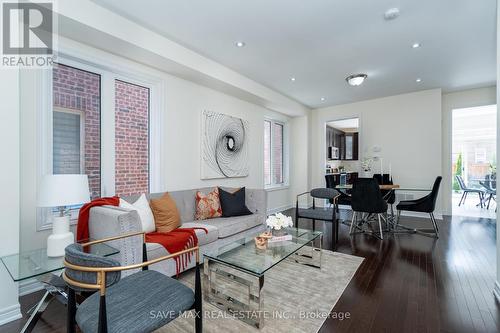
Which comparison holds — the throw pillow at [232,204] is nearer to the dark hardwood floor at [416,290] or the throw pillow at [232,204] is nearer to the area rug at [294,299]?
the area rug at [294,299]

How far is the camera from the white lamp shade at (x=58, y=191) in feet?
5.86

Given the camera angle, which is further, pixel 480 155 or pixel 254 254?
pixel 480 155

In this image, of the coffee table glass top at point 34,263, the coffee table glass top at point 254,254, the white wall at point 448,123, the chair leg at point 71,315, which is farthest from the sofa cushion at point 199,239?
the white wall at point 448,123

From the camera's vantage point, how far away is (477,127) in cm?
764

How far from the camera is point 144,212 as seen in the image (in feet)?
8.52

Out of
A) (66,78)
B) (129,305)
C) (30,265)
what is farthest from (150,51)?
(129,305)

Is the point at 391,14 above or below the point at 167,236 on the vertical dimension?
above

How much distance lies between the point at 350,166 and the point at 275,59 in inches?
226

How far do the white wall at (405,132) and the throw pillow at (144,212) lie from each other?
544 centimetres

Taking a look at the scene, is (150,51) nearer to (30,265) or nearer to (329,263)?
(30,265)

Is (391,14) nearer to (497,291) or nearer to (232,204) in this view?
(497,291)

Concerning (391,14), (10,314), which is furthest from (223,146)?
(10,314)

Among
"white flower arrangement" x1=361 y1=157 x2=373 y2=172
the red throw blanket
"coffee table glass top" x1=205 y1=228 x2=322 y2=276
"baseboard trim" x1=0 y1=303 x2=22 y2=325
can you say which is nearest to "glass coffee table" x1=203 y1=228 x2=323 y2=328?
"coffee table glass top" x1=205 y1=228 x2=322 y2=276

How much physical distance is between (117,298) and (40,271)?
2.05 feet
